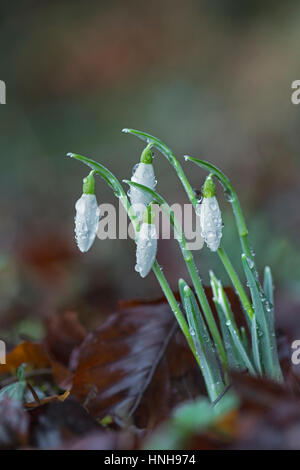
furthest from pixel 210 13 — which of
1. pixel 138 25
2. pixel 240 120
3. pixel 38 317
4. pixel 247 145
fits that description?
pixel 38 317

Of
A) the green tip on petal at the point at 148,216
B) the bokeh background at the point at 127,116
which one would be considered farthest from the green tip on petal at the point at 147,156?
the bokeh background at the point at 127,116

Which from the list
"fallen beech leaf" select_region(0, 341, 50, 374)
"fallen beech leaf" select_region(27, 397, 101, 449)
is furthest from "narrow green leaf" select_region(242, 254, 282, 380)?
"fallen beech leaf" select_region(0, 341, 50, 374)

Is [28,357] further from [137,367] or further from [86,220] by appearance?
[86,220]

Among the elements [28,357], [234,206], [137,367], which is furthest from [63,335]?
[234,206]

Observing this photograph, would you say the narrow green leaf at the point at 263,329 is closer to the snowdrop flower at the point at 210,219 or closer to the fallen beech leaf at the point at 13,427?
the snowdrop flower at the point at 210,219
